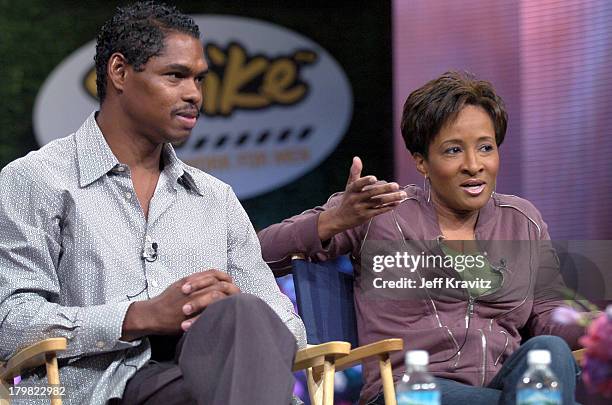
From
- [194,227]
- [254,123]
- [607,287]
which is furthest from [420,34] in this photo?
[194,227]

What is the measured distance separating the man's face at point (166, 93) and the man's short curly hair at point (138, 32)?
0.02m

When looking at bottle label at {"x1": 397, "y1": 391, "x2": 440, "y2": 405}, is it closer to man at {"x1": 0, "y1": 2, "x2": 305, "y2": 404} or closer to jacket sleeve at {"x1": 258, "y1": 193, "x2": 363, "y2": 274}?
man at {"x1": 0, "y1": 2, "x2": 305, "y2": 404}

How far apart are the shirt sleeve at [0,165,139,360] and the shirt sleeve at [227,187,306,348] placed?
0.40m

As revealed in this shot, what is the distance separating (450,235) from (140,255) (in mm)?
865

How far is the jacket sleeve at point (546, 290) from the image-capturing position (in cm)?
315

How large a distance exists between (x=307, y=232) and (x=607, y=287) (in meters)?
1.10

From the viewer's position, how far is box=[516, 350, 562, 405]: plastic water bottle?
2230 mm

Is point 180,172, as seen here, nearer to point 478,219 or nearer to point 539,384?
point 478,219

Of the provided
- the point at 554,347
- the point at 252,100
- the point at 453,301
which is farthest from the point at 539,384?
the point at 252,100

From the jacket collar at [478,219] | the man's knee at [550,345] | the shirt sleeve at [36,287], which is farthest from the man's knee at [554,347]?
the shirt sleeve at [36,287]

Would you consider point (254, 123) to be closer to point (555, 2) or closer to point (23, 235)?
point (555, 2)

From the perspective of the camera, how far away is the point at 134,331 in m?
2.68

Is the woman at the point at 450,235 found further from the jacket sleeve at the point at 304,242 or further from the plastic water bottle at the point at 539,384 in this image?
the plastic water bottle at the point at 539,384

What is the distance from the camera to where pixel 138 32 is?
9.86 ft
